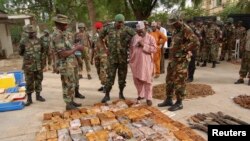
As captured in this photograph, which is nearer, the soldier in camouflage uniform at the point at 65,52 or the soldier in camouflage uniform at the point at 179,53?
the soldier in camouflage uniform at the point at 179,53

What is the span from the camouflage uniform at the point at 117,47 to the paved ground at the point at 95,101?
2.85 feet

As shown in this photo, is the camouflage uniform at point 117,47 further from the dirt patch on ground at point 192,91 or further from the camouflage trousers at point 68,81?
the dirt patch on ground at point 192,91

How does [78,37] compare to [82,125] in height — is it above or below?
above

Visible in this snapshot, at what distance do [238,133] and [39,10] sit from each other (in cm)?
2895

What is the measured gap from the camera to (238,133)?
345 centimetres

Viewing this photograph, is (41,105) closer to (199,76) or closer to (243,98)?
(243,98)

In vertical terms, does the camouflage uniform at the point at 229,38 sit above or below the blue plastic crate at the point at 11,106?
above

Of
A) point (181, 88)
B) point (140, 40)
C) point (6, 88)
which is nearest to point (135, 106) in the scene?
point (181, 88)

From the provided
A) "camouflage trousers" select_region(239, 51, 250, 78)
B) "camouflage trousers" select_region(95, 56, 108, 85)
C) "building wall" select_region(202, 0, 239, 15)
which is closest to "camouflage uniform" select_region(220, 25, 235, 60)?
"camouflage trousers" select_region(239, 51, 250, 78)

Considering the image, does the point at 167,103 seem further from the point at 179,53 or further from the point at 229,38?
the point at 229,38

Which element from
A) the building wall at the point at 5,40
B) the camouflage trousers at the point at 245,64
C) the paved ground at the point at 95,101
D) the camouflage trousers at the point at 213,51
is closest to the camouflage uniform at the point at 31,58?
the paved ground at the point at 95,101

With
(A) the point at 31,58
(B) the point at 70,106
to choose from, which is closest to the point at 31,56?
(A) the point at 31,58

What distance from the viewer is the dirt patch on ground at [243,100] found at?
18.7 feet

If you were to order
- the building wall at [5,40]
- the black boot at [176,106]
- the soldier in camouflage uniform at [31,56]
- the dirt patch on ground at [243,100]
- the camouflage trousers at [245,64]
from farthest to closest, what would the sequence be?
1. the building wall at [5,40]
2. the camouflage trousers at [245,64]
3. the soldier in camouflage uniform at [31,56]
4. the dirt patch on ground at [243,100]
5. the black boot at [176,106]
